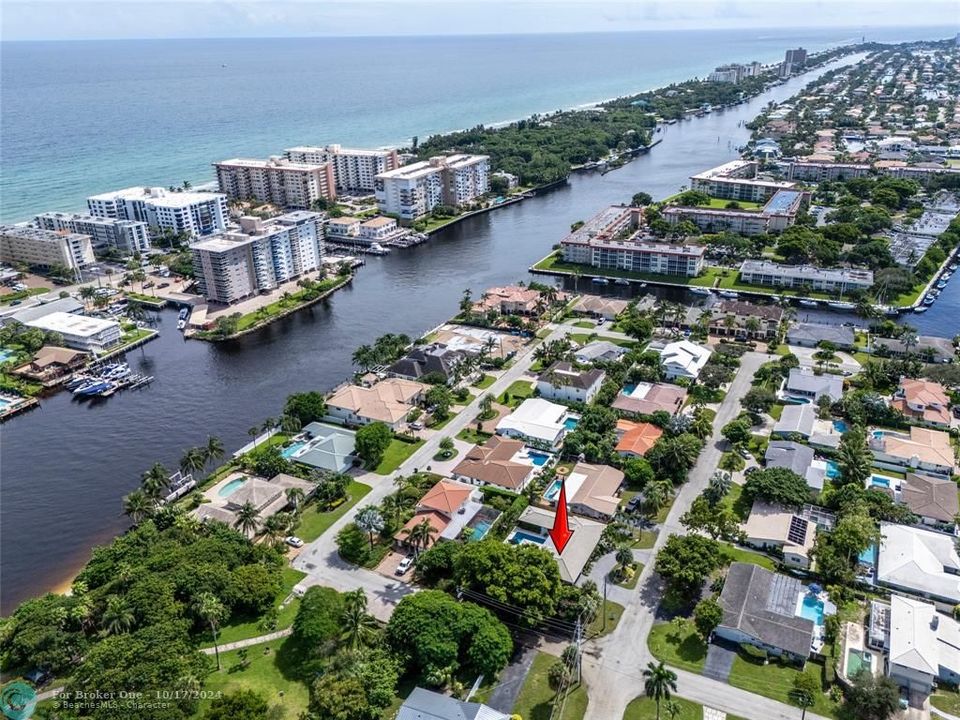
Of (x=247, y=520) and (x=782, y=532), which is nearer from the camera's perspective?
(x=782, y=532)

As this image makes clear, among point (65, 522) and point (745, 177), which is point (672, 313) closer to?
point (65, 522)

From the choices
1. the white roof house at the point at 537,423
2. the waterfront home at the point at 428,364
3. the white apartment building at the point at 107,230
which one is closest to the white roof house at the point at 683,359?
the white roof house at the point at 537,423

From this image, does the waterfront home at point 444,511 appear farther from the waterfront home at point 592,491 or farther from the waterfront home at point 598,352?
the waterfront home at point 598,352

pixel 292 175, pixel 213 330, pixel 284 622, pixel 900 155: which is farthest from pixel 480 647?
pixel 900 155

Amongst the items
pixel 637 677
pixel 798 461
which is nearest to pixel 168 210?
pixel 798 461

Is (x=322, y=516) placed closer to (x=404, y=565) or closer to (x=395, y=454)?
(x=404, y=565)

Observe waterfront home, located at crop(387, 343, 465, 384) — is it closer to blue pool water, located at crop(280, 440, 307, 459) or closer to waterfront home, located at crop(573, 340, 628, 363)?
waterfront home, located at crop(573, 340, 628, 363)

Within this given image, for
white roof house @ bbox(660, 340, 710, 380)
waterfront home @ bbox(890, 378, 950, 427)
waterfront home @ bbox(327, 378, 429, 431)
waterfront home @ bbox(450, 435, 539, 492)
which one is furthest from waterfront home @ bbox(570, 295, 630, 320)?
waterfront home @ bbox(450, 435, 539, 492)
